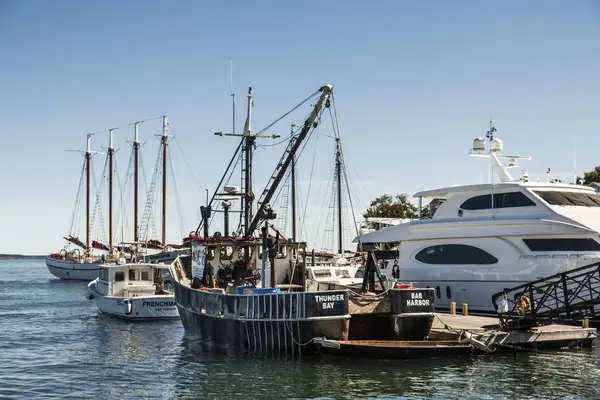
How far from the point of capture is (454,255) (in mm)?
31797

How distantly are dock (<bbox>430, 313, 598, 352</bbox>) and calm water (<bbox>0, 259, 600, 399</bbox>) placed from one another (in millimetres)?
491

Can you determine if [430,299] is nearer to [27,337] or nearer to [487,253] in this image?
[487,253]

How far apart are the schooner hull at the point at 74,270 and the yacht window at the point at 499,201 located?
6399 centimetres

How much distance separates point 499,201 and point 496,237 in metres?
1.51

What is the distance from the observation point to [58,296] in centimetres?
5984

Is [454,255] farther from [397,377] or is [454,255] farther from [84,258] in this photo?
[84,258]

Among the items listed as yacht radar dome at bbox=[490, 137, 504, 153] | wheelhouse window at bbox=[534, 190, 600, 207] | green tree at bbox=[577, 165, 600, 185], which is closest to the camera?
wheelhouse window at bbox=[534, 190, 600, 207]

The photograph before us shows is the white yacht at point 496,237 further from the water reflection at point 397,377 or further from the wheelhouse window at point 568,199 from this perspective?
the water reflection at point 397,377

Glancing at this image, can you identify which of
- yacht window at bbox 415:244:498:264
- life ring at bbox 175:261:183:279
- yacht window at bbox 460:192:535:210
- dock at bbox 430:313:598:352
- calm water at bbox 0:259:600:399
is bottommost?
calm water at bbox 0:259:600:399

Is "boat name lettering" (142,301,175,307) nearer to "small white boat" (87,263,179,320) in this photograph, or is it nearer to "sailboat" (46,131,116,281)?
"small white boat" (87,263,179,320)

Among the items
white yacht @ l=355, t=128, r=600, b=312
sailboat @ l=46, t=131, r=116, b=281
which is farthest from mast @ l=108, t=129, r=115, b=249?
white yacht @ l=355, t=128, r=600, b=312

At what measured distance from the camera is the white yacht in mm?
28750

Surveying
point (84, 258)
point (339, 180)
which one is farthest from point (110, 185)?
point (339, 180)

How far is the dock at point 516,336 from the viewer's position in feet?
73.4
